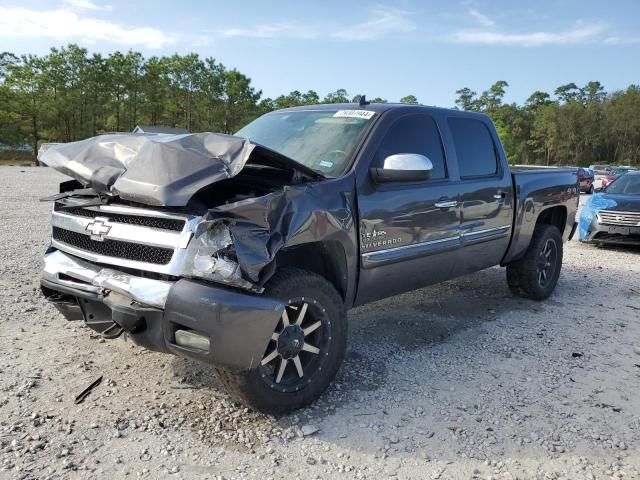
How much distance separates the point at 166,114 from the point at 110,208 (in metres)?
56.0

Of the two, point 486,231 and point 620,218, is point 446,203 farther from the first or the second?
point 620,218

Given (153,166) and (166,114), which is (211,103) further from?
(153,166)

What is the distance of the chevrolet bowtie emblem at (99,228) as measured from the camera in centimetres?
303

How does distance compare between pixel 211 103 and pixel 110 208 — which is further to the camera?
pixel 211 103

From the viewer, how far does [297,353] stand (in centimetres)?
313

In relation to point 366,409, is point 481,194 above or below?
above

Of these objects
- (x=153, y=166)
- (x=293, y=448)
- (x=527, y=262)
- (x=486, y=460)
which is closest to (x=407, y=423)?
(x=486, y=460)

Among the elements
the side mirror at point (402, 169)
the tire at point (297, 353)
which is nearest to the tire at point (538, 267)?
the side mirror at point (402, 169)

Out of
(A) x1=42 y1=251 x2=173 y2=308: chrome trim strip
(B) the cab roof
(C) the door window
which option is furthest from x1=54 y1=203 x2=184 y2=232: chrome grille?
(B) the cab roof

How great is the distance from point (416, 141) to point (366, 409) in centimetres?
211

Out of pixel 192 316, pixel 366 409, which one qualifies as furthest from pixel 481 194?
pixel 192 316

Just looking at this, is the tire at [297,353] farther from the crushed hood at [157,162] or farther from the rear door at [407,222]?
the crushed hood at [157,162]

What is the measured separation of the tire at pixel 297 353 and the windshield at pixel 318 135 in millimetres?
885

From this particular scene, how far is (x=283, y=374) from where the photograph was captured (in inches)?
123
